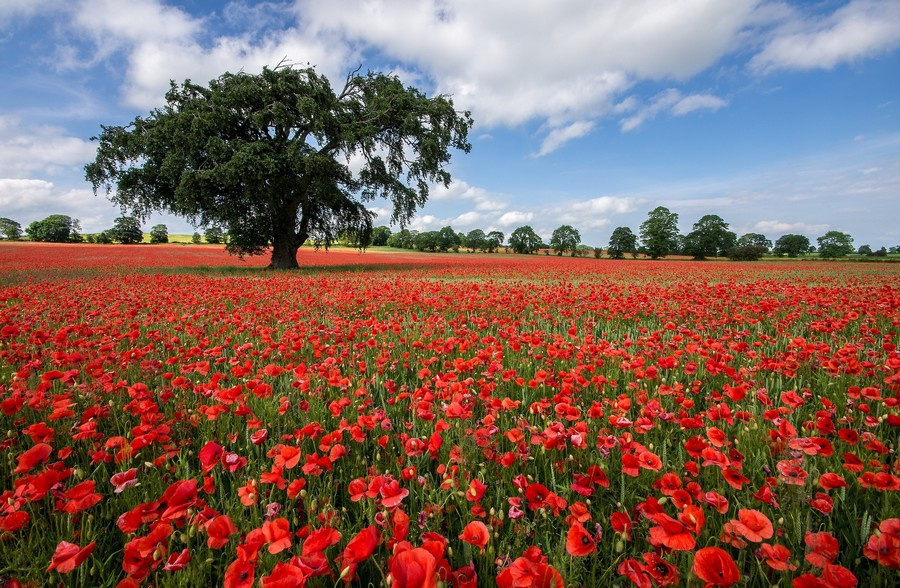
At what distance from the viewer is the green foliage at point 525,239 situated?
337ft

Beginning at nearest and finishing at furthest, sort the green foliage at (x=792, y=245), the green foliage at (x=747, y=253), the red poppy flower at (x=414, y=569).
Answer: the red poppy flower at (x=414, y=569) < the green foliage at (x=747, y=253) < the green foliage at (x=792, y=245)

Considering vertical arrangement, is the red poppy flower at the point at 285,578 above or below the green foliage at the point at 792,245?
below

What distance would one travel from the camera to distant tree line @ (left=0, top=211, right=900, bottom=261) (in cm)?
7725

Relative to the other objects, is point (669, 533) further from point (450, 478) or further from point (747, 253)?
point (747, 253)

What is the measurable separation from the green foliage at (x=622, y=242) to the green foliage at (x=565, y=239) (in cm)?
1302

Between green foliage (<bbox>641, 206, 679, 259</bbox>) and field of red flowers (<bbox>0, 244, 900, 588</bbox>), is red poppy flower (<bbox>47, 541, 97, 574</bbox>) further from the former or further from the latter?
green foliage (<bbox>641, 206, 679, 259</bbox>)

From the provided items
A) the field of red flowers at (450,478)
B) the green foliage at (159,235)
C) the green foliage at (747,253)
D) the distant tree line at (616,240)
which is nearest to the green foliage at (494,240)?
the distant tree line at (616,240)

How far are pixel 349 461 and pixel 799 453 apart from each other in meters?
2.23

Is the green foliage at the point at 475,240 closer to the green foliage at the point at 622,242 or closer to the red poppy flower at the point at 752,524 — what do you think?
the green foliage at the point at 622,242

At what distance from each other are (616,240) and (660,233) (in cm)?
1007

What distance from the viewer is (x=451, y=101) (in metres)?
25.0

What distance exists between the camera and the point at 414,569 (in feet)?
3.10

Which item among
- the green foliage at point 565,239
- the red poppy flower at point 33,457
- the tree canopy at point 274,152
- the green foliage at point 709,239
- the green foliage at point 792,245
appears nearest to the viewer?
the red poppy flower at point 33,457

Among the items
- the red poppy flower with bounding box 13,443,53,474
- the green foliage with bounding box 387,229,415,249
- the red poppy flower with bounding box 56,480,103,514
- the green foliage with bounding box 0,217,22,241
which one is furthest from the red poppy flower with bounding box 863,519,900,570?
the green foliage with bounding box 0,217,22,241
